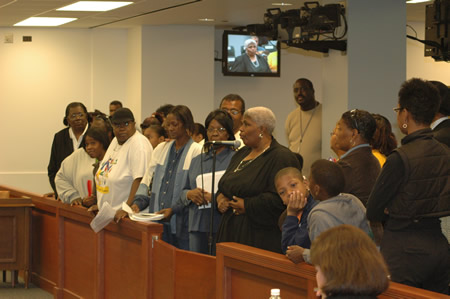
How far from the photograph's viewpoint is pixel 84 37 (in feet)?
40.3

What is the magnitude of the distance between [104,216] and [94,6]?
14.4ft

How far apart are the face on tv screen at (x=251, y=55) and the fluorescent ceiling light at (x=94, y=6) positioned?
2915 millimetres

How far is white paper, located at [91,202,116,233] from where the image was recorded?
5793 mm

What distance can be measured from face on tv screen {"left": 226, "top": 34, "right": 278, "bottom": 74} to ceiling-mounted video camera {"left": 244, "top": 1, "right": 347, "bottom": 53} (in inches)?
144

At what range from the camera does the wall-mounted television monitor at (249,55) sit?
481 inches

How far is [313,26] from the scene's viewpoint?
25.3 feet

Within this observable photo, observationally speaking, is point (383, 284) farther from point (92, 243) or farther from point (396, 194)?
point (92, 243)

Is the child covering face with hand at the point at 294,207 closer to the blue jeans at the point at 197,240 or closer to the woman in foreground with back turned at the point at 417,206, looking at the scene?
the woman in foreground with back turned at the point at 417,206

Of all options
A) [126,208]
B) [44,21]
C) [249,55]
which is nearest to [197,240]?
[126,208]

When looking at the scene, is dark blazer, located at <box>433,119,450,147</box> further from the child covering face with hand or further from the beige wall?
the beige wall

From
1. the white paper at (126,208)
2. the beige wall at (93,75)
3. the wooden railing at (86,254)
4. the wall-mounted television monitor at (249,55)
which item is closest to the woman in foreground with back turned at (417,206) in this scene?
the wooden railing at (86,254)

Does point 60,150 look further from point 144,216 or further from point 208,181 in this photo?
point 208,181

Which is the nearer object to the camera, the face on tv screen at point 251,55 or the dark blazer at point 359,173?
the dark blazer at point 359,173

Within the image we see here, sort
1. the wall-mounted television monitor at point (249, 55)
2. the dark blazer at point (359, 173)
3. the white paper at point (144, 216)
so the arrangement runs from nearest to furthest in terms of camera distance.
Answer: the dark blazer at point (359, 173) < the white paper at point (144, 216) < the wall-mounted television monitor at point (249, 55)
